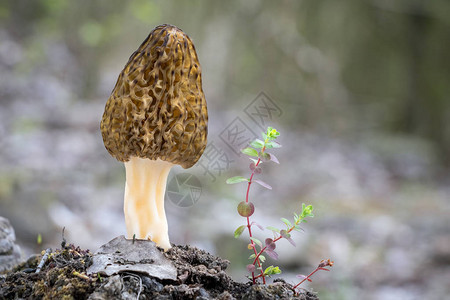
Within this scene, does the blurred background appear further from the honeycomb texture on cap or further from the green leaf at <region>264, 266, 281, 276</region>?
the green leaf at <region>264, 266, 281, 276</region>

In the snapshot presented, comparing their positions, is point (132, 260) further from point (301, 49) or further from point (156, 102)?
point (301, 49)

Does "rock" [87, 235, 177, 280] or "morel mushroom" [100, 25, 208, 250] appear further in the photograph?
"morel mushroom" [100, 25, 208, 250]

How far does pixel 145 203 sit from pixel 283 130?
36.8 feet

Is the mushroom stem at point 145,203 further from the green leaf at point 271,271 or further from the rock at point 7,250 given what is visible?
the rock at point 7,250

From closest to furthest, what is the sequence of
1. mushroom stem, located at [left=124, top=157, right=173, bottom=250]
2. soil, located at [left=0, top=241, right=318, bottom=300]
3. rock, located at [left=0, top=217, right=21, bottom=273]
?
soil, located at [left=0, top=241, right=318, bottom=300]
mushroom stem, located at [left=124, top=157, right=173, bottom=250]
rock, located at [left=0, top=217, right=21, bottom=273]

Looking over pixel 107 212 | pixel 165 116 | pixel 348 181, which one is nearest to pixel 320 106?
pixel 348 181

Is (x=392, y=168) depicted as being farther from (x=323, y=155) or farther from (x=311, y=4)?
(x=311, y=4)

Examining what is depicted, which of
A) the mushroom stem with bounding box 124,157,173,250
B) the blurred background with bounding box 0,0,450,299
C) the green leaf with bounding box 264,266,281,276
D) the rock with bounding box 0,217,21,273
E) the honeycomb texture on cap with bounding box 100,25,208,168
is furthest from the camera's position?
the blurred background with bounding box 0,0,450,299

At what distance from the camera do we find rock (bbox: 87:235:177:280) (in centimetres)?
160

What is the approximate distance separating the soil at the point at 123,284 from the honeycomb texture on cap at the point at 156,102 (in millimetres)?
442

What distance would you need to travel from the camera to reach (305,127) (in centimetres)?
1397

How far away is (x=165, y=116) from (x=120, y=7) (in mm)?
7362

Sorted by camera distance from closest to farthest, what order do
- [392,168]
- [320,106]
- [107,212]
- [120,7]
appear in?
[107,212] < [120,7] < [392,168] < [320,106]

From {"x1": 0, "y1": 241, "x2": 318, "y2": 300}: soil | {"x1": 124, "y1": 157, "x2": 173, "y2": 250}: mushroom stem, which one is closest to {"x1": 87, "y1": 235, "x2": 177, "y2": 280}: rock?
{"x1": 0, "y1": 241, "x2": 318, "y2": 300}: soil
